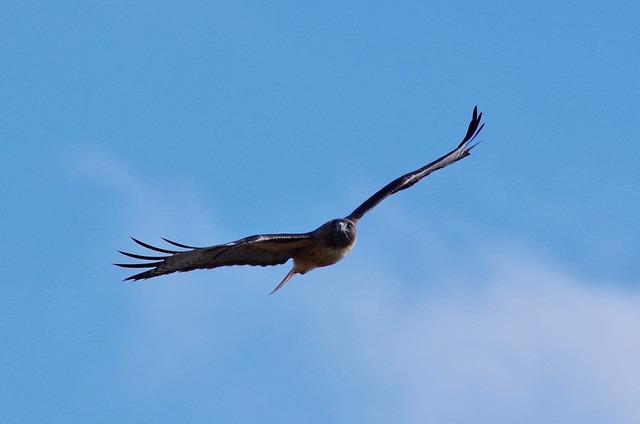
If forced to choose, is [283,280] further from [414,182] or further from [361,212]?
[414,182]

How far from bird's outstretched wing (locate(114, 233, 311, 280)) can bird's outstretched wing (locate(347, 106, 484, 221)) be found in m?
1.07

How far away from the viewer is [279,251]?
1595cm

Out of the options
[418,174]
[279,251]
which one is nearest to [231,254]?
[279,251]

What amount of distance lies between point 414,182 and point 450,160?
1069 millimetres

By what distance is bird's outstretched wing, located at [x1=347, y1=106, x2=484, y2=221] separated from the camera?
55.9ft

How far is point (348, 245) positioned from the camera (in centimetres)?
1605

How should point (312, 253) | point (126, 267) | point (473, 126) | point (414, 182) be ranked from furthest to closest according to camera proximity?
point (473, 126), point (414, 182), point (312, 253), point (126, 267)

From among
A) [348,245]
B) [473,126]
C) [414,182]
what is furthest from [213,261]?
[473,126]

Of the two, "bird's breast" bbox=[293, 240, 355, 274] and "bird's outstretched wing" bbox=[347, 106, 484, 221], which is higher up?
"bird's outstretched wing" bbox=[347, 106, 484, 221]

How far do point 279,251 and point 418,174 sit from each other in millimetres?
2767

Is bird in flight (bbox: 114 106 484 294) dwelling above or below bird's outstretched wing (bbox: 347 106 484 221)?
below

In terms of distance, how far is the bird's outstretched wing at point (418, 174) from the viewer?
17.0 metres

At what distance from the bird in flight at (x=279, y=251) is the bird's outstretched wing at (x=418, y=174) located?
0.04 ft

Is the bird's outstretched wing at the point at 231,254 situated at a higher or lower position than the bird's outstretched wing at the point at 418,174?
lower
